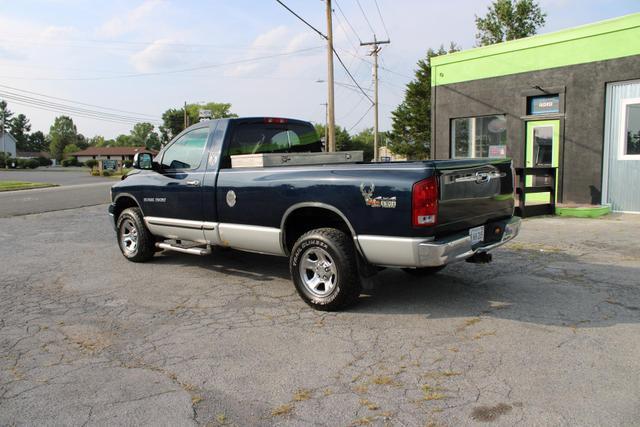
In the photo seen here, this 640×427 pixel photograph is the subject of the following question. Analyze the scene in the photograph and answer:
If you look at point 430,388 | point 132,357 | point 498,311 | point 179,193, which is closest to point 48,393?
point 132,357

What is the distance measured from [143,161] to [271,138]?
68.1 inches

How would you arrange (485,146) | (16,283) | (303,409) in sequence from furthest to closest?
(485,146), (16,283), (303,409)

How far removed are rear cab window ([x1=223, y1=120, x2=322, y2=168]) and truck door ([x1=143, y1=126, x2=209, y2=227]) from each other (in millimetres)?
412

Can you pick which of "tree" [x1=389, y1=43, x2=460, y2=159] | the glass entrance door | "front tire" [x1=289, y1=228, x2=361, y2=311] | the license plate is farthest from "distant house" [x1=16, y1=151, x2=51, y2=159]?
the license plate

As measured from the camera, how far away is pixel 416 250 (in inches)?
171

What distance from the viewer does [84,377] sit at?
3.60 metres

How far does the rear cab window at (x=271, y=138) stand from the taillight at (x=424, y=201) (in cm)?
268

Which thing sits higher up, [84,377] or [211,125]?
[211,125]

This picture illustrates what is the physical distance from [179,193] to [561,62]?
10467mm

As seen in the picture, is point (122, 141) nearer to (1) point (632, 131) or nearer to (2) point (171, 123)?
(2) point (171, 123)

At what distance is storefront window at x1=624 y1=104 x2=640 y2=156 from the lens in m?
11.4

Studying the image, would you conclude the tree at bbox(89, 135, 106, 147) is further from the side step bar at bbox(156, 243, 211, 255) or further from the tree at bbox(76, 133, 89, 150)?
the side step bar at bbox(156, 243, 211, 255)

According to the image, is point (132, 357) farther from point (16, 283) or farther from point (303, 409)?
point (16, 283)

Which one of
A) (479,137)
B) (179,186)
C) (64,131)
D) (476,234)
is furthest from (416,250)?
(64,131)
